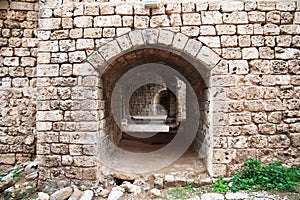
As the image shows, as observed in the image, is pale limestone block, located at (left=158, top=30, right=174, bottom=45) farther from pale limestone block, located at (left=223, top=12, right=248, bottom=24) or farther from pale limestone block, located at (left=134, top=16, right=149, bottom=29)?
pale limestone block, located at (left=223, top=12, right=248, bottom=24)

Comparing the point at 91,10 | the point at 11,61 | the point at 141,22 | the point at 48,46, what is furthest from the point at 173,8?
the point at 11,61

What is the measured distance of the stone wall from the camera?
4152mm

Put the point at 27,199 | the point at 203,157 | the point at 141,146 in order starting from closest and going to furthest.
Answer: the point at 27,199
the point at 203,157
the point at 141,146

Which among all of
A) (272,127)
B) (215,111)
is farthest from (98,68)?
(272,127)

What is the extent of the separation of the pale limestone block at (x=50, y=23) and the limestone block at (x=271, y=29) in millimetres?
3326

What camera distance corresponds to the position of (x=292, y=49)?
11.1 ft

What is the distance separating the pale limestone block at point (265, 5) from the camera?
11.1 feet

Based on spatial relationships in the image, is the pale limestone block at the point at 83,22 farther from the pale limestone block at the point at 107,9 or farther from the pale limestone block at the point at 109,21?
the pale limestone block at the point at 107,9

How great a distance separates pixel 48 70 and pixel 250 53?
325cm

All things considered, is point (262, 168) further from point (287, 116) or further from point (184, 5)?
point (184, 5)

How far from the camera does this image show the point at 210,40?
338cm

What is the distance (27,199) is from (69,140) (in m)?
1.07

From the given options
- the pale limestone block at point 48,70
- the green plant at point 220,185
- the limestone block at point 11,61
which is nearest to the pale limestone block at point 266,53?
the green plant at point 220,185

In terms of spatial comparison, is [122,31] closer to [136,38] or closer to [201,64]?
[136,38]
